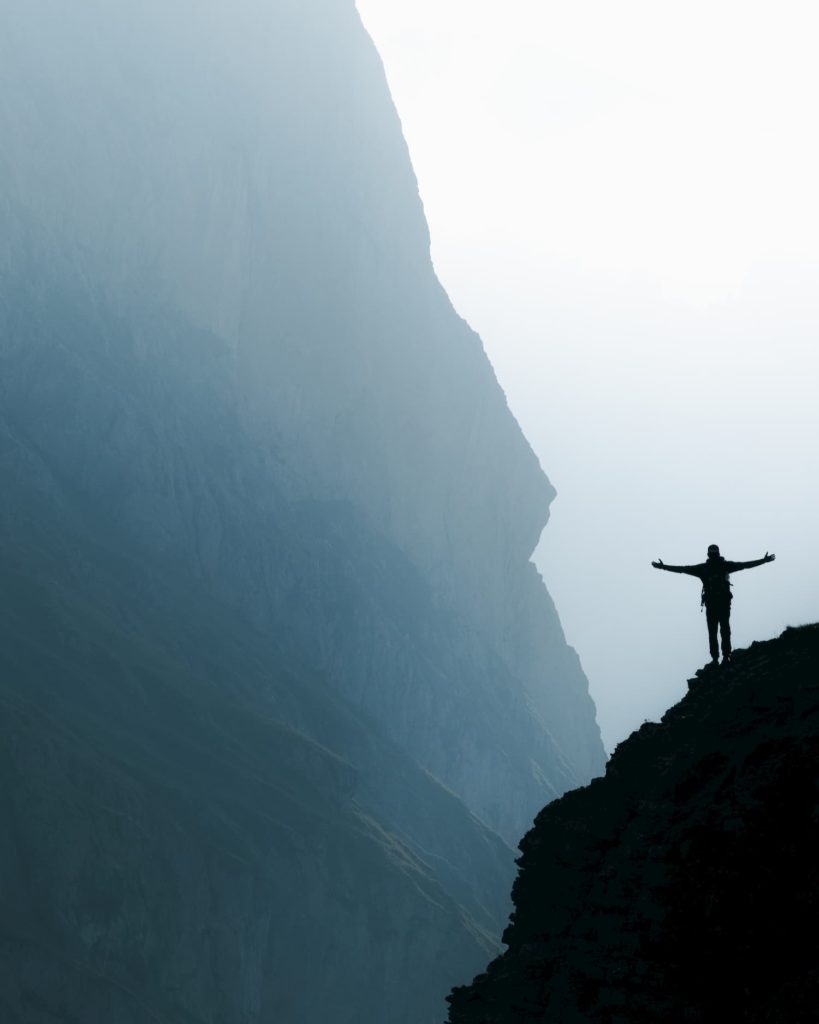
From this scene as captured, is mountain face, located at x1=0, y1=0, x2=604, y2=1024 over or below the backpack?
over

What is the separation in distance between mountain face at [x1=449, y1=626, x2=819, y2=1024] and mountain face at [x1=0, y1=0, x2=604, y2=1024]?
6012 cm

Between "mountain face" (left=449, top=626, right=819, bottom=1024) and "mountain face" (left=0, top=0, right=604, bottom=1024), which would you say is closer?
"mountain face" (left=449, top=626, right=819, bottom=1024)

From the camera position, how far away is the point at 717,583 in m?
22.3

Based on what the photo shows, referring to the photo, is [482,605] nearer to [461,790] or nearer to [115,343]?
[461,790]

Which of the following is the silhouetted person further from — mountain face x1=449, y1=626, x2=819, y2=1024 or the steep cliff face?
the steep cliff face

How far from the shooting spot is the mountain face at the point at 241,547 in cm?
8562

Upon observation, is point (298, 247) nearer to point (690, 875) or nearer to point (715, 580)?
point (715, 580)

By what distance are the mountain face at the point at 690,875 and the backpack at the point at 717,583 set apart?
46.8 inches

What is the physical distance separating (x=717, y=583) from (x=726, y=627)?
5.06ft

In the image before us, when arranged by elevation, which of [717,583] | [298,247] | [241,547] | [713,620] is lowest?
[713,620]

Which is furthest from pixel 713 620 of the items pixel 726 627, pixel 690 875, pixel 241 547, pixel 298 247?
pixel 298 247

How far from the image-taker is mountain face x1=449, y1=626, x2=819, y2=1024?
13.2 m

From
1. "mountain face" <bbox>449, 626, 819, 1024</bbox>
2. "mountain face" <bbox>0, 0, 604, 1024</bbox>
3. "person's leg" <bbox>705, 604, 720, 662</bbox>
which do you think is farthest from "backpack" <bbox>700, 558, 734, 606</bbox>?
"mountain face" <bbox>0, 0, 604, 1024</bbox>

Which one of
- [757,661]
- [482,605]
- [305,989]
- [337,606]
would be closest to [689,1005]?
[757,661]
